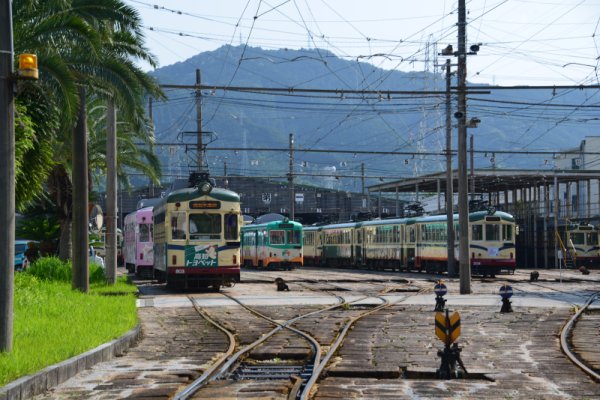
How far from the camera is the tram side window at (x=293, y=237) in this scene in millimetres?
57969

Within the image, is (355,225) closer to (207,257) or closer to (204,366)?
(207,257)

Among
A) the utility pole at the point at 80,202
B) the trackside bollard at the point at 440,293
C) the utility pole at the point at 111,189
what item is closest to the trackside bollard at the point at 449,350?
the trackside bollard at the point at 440,293

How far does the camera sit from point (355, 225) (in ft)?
202

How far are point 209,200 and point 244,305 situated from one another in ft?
20.4

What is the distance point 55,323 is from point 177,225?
14305 millimetres

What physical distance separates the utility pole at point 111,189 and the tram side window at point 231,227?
3.66 meters

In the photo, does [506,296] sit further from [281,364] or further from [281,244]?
[281,244]

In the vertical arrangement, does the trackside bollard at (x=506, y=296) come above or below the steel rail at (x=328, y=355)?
above

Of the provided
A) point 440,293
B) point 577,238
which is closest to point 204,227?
point 440,293

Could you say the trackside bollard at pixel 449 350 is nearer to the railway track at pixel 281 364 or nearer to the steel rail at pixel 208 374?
the railway track at pixel 281 364

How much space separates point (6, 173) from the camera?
12555mm

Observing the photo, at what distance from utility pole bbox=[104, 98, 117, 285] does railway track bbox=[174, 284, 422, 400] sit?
1137cm

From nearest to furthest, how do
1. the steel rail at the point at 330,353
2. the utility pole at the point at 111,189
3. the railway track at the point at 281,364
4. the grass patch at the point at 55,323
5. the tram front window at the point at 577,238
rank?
the steel rail at the point at 330,353
the railway track at the point at 281,364
the grass patch at the point at 55,323
the utility pole at the point at 111,189
the tram front window at the point at 577,238

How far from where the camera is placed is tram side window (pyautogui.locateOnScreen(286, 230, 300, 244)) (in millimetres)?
57969
